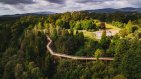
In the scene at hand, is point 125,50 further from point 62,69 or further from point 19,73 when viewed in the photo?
point 19,73

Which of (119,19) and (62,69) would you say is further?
(119,19)

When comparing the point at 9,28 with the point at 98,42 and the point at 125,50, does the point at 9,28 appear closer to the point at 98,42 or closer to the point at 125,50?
the point at 98,42

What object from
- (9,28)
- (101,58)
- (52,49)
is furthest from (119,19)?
(101,58)

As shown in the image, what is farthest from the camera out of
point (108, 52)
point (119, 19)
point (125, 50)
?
point (119, 19)

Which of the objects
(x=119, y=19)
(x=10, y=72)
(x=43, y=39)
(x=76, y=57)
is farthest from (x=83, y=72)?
(x=119, y=19)

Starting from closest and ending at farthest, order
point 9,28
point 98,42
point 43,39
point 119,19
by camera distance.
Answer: point 98,42, point 43,39, point 9,28, point 119,19

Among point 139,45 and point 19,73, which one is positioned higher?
point 139,45
